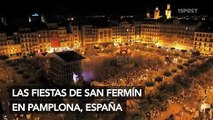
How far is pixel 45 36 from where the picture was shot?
87.2 meters

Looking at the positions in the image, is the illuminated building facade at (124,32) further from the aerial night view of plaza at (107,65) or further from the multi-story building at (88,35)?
the multi-story building at (88,35)

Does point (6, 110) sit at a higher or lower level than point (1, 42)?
lower

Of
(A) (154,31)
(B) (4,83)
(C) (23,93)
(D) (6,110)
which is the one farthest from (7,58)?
(A) (154,31)

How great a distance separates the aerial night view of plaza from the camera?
40344 mm

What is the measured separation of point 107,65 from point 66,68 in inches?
722

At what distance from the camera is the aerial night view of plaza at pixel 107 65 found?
40.3m

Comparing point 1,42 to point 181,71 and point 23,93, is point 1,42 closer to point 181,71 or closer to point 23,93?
point 23,93

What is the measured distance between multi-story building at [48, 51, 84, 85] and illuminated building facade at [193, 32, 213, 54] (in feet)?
151

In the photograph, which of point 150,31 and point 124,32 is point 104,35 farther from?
point 150,31

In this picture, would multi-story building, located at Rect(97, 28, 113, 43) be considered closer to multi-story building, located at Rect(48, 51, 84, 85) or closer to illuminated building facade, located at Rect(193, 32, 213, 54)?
illuminated building facade, located at Rect(193, 32, 213, 54)

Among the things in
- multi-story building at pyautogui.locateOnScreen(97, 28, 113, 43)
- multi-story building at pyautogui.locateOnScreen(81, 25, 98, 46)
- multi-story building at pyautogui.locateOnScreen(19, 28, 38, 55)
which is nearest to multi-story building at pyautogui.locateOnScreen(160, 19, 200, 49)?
→ multi-story building at pyautogui.locateOnScreen(97, 28, 113, 43)

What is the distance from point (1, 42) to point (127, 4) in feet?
299

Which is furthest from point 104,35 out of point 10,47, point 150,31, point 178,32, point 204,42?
point 204,42

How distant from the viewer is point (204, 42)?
81688 millimetres
